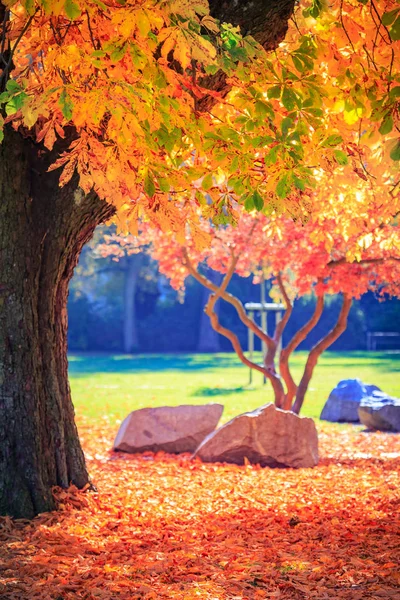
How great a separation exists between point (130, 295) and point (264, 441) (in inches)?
891

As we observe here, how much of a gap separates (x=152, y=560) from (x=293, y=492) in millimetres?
2750

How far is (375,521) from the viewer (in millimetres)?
5762

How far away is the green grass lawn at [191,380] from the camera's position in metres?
17.4

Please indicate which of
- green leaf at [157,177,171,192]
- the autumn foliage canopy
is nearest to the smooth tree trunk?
the autumn foliage canopy

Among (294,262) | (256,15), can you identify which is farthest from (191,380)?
(256,15)

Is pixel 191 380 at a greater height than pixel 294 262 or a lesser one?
lesser

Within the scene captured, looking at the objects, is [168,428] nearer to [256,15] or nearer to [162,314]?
[256,15]

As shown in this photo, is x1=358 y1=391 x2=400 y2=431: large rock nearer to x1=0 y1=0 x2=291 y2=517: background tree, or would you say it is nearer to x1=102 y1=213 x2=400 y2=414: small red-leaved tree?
x1=102 y1=213 x2=400 y2=414: small red-leaved tree

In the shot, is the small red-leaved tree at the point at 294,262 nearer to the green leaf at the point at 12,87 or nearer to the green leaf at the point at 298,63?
the green leaf at the point at 298,63

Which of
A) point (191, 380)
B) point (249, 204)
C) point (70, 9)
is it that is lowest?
point (191, 380)

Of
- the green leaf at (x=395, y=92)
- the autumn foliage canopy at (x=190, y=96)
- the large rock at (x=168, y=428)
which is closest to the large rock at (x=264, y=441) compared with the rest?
the large rock at (x=168, y=428)

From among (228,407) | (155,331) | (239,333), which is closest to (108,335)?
(155,331)

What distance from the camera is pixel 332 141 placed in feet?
13.6

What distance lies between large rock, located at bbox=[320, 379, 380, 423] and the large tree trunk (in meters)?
9.76
